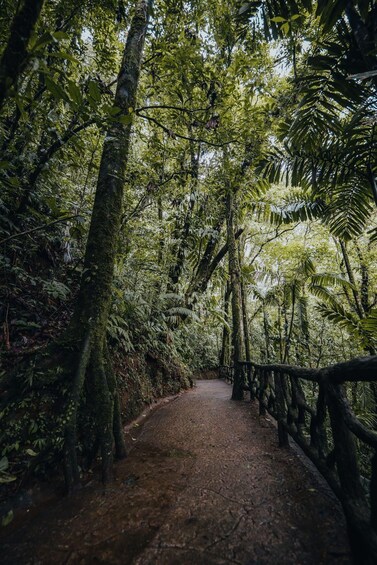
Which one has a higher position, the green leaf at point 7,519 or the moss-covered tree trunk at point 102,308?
the moss-covered tree trunk at point 102,308

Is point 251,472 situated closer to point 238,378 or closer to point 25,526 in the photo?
point 25,526

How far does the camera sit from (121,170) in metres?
3.53

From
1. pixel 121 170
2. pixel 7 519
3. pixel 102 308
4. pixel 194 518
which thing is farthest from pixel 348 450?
pixel 121 170

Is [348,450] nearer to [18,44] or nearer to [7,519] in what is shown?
[7,519]

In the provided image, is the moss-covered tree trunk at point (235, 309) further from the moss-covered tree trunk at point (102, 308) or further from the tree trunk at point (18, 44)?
the tree trunk at point (18, 44)

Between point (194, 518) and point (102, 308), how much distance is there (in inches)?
84.0

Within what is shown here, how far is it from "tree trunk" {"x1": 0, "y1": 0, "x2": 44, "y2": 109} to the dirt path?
2612 millimetres

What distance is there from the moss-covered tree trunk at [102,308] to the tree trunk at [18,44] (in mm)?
1071

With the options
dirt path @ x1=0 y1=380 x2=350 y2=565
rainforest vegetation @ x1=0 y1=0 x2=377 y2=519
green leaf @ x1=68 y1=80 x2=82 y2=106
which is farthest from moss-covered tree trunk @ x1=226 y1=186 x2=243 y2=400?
green leaf @ x1=68 y1=80 x2=82 y2=106

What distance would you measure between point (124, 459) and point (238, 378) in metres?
3.62

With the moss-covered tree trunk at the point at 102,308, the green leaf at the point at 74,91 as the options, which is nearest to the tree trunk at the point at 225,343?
the moss-covered tree trunk at the point at 102,308

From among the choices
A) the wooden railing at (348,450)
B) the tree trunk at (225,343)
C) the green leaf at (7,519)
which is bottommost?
the green leaf at (7,519)

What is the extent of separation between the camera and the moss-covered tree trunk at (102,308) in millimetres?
2562

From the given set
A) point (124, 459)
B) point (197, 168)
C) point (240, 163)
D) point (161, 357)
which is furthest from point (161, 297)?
point (124, 459)
